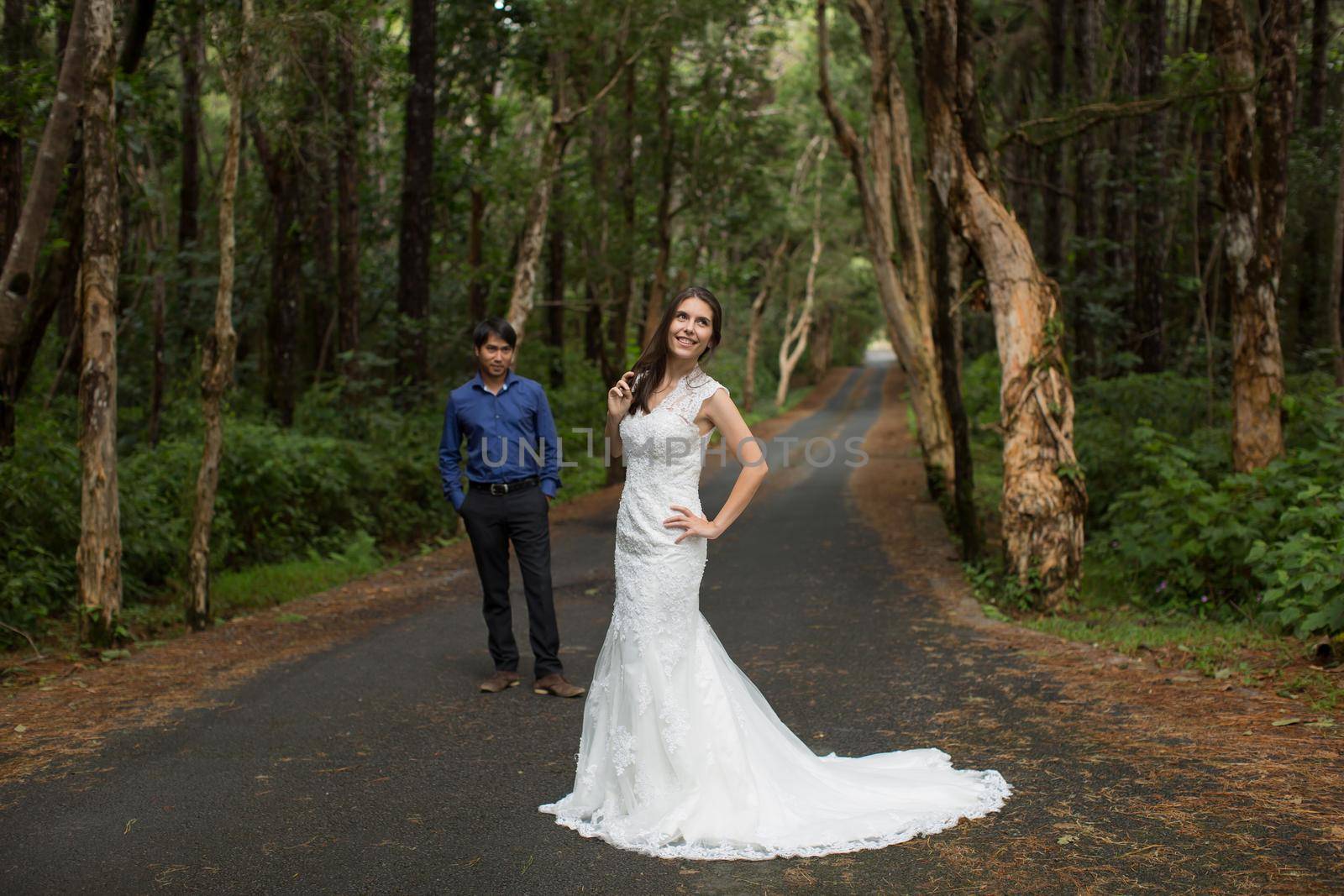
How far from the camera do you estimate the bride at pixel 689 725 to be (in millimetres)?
4859

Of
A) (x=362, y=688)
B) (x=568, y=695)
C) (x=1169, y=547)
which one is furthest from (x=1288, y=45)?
(x=362, y=688)

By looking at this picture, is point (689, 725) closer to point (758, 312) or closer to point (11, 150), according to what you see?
point (11, 150)

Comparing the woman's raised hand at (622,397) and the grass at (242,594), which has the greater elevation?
the woman's raised hand at (622,397)

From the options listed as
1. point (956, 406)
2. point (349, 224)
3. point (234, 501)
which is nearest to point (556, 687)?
point (956, 406)

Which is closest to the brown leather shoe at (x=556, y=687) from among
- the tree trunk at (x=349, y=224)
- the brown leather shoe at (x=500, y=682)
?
the brown leather shoe at (x=500, y=682)

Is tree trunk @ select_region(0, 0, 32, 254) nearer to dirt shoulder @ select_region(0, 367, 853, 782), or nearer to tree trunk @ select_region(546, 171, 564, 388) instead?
dirt shoulder @ select_region(0, 367, 853, 782)

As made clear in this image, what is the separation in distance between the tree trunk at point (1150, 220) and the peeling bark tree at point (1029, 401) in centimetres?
870

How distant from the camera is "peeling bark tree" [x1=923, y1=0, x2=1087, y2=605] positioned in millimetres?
10383

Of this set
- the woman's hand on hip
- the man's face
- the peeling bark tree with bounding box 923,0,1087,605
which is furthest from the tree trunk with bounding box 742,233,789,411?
the woman's hand on hip

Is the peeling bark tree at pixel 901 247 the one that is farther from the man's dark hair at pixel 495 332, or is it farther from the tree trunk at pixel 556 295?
the man's dark hair at pixel 495 332

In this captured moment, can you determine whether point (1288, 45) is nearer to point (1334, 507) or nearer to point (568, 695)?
point (1334, 507)

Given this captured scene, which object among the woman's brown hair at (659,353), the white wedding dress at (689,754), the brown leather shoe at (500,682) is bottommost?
the brown leather shoe at (500,682)

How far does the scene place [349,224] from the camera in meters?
18.8

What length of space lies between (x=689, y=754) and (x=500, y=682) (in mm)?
2888
